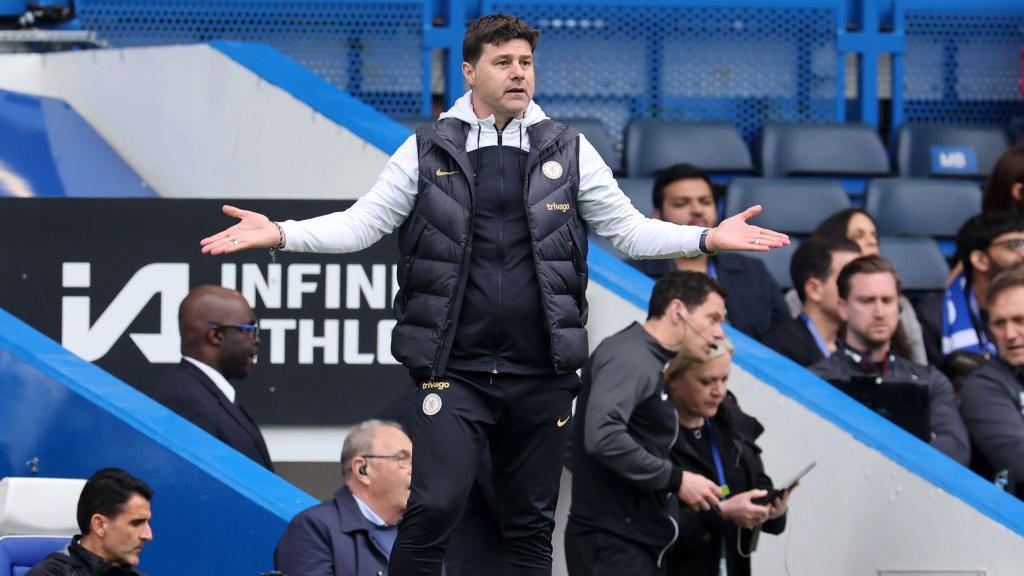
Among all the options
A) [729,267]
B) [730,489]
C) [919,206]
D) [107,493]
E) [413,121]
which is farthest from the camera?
[919,206]

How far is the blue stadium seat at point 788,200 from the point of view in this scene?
28.5 ft

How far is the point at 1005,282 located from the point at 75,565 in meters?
3.87

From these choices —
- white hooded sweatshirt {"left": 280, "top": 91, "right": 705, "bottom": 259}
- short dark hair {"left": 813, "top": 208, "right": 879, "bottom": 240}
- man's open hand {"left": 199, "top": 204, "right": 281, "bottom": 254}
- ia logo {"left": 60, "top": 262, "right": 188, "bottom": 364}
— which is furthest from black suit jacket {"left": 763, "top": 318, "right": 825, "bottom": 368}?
man's open hand {"left": 199, "top": 204, "right": 281, "bottom": 254}

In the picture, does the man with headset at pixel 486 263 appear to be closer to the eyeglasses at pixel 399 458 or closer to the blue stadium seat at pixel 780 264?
the eyeglasses at pixel 399 458

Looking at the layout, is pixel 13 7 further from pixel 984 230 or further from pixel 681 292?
pixel 984 230

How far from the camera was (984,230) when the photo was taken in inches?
292

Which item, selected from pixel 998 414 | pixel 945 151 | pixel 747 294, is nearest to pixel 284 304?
pixel 747 294

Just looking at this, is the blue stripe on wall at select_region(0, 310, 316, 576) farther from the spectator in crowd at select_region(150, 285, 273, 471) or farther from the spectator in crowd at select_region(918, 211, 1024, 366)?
the spectator in crowd at select_region(918, 211, 1024, 366)

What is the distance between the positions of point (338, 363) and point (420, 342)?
2.68 meters

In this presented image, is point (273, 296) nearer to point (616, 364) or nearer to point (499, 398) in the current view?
point (616, 364)

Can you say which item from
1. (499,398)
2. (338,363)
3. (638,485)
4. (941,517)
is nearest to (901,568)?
(941,517)

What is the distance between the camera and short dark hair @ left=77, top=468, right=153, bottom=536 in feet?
16.2

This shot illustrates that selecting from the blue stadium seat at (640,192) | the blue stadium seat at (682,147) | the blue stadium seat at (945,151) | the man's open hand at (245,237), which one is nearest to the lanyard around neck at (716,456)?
the man's open hand at (245,237)

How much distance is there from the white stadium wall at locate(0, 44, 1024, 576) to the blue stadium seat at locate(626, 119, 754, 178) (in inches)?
89.5
